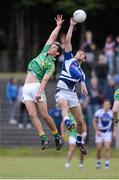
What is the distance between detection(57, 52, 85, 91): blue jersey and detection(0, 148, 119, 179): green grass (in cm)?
228

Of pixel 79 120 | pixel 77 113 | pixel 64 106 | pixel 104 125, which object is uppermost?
pixel 64 106

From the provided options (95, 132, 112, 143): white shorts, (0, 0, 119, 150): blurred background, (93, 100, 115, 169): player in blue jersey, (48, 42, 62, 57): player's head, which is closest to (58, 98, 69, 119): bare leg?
(48, 42, 62, 57): player's head

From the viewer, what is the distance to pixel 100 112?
3020 centimetres

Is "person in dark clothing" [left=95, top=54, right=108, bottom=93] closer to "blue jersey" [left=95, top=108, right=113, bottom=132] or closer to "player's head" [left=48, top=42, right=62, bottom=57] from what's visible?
"blue jersey" [left=95, top=108, right=113, bottom=132]

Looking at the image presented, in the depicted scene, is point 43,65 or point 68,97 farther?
point 68,97

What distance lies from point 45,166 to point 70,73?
6.96 metres

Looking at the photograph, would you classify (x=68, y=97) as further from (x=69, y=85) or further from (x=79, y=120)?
(x=79, y=120)

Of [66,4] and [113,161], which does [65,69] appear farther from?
[66,4]

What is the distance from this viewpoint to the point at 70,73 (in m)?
22.3

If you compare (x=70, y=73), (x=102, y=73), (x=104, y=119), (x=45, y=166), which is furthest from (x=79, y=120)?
(x=102, y=73)

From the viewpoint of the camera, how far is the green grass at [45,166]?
2316 centimetres

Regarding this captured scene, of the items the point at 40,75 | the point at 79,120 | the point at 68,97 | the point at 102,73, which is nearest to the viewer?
the point at 40,75

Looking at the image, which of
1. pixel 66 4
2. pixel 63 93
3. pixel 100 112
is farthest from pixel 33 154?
pixel 66 4

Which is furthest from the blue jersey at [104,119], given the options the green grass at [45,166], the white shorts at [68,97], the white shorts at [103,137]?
the white shorts at [68,97]
